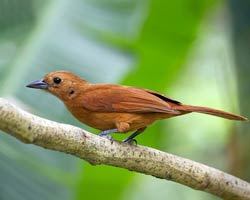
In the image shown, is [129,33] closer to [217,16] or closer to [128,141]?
[128,141]

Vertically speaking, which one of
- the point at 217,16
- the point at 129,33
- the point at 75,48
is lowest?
the point at 75,48

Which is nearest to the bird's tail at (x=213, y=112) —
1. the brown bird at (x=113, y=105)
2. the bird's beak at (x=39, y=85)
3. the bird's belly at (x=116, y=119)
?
the brown bird at (x=113, y=105)

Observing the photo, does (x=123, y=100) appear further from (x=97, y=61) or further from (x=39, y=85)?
(x=97, y=61)

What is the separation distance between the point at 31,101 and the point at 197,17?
6.80 feet

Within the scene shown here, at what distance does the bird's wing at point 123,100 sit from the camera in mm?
3535

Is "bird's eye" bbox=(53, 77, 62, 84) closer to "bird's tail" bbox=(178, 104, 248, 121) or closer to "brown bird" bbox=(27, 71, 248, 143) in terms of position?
"brown bird" bbox=(27, 71, 248, 143)

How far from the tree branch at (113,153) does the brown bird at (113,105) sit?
0.85 ft

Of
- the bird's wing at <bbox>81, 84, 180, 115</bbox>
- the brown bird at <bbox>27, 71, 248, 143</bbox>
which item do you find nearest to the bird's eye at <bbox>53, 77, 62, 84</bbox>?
the brown bird at <bbox>27, 71, 248, 143</bbox>

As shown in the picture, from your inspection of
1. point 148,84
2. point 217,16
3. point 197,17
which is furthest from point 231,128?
point 217,16

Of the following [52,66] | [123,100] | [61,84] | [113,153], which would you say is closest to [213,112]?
[123,100]

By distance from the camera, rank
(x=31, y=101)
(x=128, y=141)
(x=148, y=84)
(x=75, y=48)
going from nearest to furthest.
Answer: (x=128, y=141) < (x=31, y=101) < (x=75, y=48) < (x=148, y=84)

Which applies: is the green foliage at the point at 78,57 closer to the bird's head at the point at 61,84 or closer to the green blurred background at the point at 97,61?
the green blurred background at the point at 97,61

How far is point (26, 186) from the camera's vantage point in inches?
149

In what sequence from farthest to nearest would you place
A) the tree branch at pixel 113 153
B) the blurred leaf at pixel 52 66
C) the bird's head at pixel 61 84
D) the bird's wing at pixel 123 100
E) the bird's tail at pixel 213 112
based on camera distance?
the blurred leaf at pixel 52 66 < the bird's head at pixel 61 84 < the bird's wing at pixel 123 100 < the bird's tail at pixel 213 112 < the tree branch at pixel 113 153
